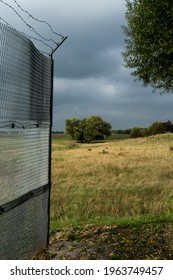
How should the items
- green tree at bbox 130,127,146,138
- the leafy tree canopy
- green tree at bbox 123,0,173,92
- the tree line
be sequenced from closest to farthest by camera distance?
green tree at bbox 123,0,173,92 < the tree line < green tree at bbox 130,127,146,138 < the leafy tree canopy

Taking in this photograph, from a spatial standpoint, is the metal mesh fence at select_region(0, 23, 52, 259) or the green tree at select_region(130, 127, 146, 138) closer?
the metal mesh fence at select_region(0, 23, 52, 259)

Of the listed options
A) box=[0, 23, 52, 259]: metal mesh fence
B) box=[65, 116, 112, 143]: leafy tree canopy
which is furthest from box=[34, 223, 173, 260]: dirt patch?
box=[65, 116, 112, 143]: leafy tree canopy

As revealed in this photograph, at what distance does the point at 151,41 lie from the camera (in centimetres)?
2139

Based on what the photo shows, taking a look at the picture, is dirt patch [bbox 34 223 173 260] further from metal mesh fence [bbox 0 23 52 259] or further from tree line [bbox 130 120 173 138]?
tree line [bbox 130 120 173 138]

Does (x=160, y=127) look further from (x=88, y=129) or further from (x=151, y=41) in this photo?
(x=151, y=41)

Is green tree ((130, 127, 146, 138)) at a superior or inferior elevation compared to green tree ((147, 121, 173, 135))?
inferior

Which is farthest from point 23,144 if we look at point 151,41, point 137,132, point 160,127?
point 137,132

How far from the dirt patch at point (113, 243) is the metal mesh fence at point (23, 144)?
1.68 feet

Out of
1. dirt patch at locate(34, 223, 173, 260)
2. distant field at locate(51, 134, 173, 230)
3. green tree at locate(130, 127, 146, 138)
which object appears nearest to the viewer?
dirt patch at locate(34, 223, 173, 260)

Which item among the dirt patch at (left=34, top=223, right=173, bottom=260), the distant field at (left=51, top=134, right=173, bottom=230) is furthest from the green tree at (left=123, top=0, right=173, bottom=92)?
the dirt patch at (left=34, top=223, right=173, bottom=260)

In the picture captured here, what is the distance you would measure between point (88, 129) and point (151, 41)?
10021cm

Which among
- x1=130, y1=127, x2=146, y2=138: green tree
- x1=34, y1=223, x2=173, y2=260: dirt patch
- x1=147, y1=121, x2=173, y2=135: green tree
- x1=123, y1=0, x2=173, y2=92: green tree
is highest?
x1=123, y1=0, x2=173, y2=92: green tree

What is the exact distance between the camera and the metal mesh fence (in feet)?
24.2

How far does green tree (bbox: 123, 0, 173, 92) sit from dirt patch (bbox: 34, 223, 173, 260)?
11.3 meters
